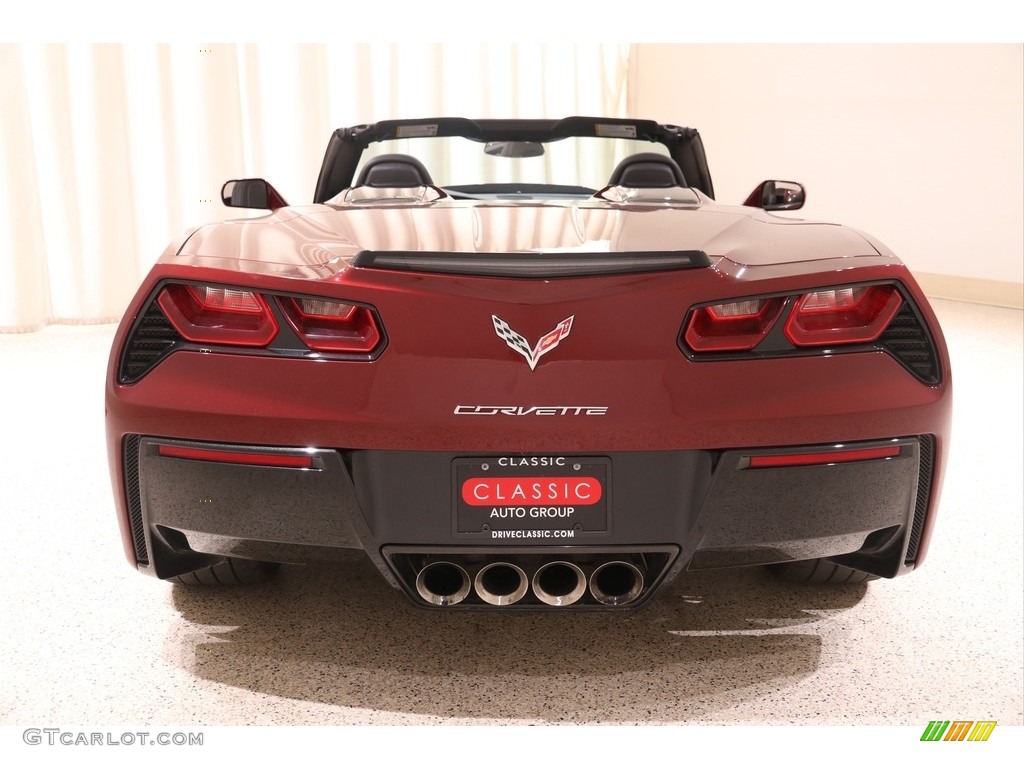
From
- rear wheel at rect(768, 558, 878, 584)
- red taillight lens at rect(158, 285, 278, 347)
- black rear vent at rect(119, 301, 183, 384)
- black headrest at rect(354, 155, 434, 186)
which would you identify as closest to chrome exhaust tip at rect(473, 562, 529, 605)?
red taillight lens at rect(158, 285, 278, 347)

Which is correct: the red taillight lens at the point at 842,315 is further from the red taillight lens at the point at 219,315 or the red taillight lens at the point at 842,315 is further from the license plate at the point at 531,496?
the red taillight lens at the point at 219,315

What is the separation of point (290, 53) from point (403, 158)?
5174 mm

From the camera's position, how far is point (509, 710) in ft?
5.74

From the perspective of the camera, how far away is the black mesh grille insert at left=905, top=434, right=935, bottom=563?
1697 mm

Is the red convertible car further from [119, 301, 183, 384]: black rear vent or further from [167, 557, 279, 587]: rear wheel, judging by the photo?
[167, 557, 279, 587]: rear wheel

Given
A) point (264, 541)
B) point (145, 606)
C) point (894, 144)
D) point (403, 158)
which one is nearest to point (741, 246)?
point (264, 541)

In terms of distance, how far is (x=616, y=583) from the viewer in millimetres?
1670

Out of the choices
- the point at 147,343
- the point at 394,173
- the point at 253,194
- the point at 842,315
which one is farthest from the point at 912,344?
the point at 253,194

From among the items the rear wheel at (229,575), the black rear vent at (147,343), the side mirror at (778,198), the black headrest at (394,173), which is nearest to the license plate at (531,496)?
the black rear vent at (147,343)

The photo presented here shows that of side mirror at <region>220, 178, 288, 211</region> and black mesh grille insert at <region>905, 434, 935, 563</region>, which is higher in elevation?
side mirror at <region>220, 178, 288, 211</region>

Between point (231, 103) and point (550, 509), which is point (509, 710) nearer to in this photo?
point (550, 509)

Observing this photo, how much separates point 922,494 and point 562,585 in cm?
66

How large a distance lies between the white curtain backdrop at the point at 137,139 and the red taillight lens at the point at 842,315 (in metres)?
5.93

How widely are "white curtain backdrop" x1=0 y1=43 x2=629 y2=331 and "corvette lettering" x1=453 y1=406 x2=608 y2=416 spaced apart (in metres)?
5.70
